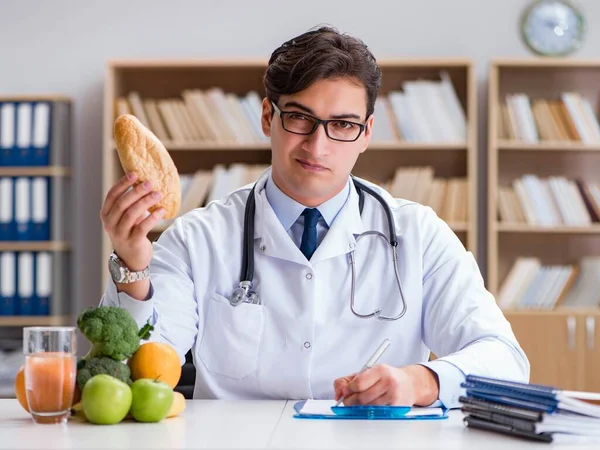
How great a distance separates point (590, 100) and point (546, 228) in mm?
716

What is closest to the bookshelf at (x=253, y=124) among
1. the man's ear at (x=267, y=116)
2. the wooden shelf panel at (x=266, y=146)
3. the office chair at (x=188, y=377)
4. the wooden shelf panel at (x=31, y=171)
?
the wooden shelf panel at (x=266, y=146)

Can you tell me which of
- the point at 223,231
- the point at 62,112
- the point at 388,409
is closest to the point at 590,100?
the point at 62,112

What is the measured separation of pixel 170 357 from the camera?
1.50 m

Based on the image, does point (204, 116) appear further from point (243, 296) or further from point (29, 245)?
point (243, 296)

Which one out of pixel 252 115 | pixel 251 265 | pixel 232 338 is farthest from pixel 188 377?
pixel 252 115

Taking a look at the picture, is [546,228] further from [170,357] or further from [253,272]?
[170,357]

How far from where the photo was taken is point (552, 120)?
171 inches

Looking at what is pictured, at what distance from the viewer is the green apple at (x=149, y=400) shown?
140 cm

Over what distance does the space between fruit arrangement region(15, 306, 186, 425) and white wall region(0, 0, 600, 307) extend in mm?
3272

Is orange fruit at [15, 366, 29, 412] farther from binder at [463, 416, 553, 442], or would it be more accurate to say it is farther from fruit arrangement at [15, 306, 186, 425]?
binder at [463, 416, 553, 442]

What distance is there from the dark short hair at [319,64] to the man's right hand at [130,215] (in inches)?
19.4

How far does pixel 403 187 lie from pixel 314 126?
2526 millimetres

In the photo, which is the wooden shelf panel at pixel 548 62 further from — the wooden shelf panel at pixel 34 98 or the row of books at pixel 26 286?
the row of books at pixel 26 286

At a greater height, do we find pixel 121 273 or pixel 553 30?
pixel 553 30
